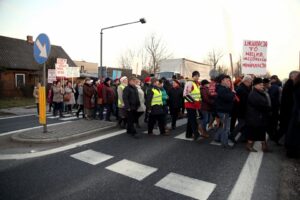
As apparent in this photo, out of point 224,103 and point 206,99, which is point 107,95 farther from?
point 224,103

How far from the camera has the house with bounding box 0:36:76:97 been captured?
30.9 metres

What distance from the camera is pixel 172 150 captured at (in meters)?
6.69

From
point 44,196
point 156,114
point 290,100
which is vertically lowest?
point 44,196

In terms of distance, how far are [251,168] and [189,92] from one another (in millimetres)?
2975

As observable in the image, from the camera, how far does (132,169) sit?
527cm

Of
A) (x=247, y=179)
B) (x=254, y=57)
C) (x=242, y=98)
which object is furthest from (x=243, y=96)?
(x=247, y=179)

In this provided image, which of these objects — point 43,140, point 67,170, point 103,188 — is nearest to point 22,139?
point 43,140

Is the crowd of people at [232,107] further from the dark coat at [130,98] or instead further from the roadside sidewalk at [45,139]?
the roadside sidewalk at [45,139]

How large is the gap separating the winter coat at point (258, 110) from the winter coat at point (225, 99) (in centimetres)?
49

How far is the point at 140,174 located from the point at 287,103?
15.1 ft

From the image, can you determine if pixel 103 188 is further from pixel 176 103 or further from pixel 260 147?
pixel 176 103

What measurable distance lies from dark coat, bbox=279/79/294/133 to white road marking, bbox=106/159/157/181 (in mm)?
4170

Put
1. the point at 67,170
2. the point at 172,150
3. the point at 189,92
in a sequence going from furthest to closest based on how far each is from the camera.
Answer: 1. the point at 189,92
2. the point at 172,150
3. the point at 67,170

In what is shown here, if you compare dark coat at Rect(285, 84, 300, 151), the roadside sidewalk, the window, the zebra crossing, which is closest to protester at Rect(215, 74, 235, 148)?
dark coat at Rect(285, 84, 300, 151)
